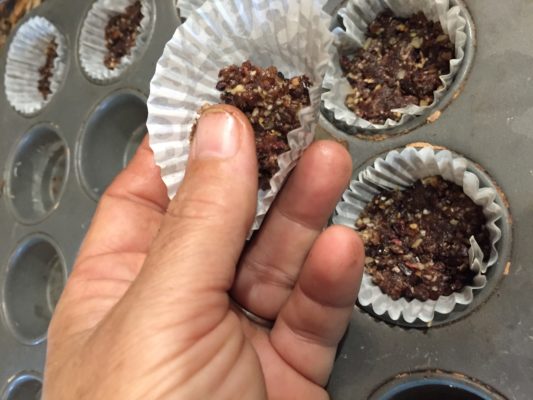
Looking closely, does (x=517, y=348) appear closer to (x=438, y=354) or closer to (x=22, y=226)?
(x=438, y=354)

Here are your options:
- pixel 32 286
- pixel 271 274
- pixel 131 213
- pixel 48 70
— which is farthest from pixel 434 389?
pixel 48 70

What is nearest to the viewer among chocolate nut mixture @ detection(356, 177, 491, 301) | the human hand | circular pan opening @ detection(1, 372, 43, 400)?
the human hand

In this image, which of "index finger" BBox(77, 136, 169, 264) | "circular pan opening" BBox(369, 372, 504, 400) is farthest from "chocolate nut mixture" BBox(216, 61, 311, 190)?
"circular pan opening" BBox(369, 372, 504, 400)

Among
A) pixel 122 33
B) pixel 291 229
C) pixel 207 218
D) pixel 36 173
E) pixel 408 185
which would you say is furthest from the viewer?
pixel 36 173

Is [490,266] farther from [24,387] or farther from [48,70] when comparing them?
[48,70]

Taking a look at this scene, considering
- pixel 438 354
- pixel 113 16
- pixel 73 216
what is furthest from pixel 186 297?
pixel 113 16

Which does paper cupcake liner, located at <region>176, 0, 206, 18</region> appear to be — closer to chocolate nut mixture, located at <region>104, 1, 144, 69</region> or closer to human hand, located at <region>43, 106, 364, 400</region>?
chocolate nut mixture, located at <region>104, 1, 144, 69</region>
